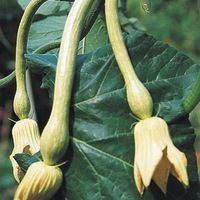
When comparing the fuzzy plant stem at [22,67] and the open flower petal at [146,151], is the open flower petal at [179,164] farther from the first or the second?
the fuzzy plant stem at [22,67]

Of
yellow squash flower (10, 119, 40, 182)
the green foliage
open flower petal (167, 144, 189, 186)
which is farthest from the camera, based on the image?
the green foliage

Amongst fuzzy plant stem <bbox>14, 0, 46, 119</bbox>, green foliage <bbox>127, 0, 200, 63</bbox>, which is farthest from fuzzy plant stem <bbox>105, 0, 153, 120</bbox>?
green foliage <bbox>127, 0, 200, 63</bbox>

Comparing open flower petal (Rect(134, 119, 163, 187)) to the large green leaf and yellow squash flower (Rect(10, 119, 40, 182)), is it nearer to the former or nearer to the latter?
the large green leaf

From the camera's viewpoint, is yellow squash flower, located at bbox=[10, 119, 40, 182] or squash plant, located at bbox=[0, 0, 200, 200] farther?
yellow squash flower, located at bbox=[10, 119, 40, 182]

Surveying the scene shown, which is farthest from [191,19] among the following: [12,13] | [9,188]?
[9,188]

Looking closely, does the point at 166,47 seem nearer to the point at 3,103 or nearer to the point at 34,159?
the point at 34,159

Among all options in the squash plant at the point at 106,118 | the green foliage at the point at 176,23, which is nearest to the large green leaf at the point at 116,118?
the squash plant at the point at 106,118

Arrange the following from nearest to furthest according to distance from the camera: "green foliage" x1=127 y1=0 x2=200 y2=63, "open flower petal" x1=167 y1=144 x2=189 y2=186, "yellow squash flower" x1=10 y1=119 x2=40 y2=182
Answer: "open flower petal" x1=167 y1=144 x2=189 y2=186 → "yellow squash flower" x1=10 y1=119 x2=40 y2=182 → "green foliage" x1=127 y1=0 x2=200 y2=63

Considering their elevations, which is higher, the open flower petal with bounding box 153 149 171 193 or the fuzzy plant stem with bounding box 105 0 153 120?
the fuzzy plant stem with bounding box 105 0 153 120
